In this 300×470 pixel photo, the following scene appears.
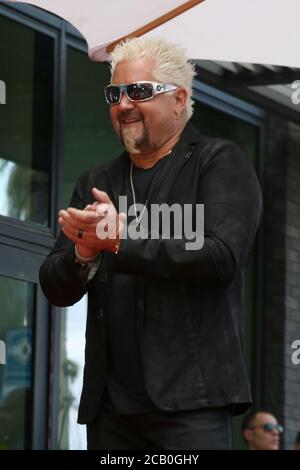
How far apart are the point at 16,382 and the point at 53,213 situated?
1049 mm

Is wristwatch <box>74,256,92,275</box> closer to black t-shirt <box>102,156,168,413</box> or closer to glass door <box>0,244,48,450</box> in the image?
black t-shirt <box>102,156,168,413</box>

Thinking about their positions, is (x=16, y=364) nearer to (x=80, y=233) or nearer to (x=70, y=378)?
(x=70, y=378)

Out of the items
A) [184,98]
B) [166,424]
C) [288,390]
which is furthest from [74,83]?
[166,424]

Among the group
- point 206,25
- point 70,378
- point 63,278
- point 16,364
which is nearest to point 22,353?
point 16,364

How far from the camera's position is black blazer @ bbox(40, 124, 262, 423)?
338 cm

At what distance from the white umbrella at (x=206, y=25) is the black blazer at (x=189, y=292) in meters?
1.97

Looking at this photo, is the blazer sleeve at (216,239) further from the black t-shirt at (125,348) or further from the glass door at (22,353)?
the glass door at (22,353)

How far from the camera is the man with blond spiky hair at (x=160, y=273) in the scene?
338 centimetres

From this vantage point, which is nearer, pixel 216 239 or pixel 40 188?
pixel 216 239

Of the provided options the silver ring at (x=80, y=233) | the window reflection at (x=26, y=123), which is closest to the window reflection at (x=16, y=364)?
the window reflection at (x=26, y=123)

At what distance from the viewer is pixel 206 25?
5.80 m

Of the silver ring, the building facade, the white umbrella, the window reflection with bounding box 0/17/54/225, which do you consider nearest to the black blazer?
the silver ring

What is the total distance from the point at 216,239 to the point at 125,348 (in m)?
0.39

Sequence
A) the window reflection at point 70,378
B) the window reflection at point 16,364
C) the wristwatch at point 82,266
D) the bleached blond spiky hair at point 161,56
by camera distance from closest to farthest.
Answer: the wristwatch at point 82,266, the bleached blond spiky hair at point 161,56, the window reflection at point 16,364, the window reflection at point 70,378
